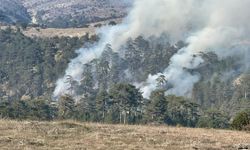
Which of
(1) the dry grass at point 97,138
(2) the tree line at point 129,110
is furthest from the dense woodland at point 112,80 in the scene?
(1) the dry grass at point 97,138

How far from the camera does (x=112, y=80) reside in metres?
130

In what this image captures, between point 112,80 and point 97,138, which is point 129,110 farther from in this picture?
point 97,138

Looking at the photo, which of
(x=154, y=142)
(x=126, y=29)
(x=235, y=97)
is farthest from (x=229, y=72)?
(x=154, y=142)

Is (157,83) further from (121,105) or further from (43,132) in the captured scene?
(43,132)

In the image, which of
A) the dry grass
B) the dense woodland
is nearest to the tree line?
the dense woodland

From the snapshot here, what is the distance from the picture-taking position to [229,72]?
13188 cm

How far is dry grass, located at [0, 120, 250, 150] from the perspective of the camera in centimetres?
1561

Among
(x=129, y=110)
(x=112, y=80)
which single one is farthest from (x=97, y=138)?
(x=112, y=80)

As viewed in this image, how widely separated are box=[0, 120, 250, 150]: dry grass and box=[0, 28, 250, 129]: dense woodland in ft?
188

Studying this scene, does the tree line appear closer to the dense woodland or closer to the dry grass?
the dense woodland

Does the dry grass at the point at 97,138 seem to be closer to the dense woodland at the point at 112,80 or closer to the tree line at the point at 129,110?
the tree line at the point at 129,110

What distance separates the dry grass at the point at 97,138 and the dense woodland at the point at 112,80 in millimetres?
57355

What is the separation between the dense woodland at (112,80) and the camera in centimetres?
8106

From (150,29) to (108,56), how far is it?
140 ft
